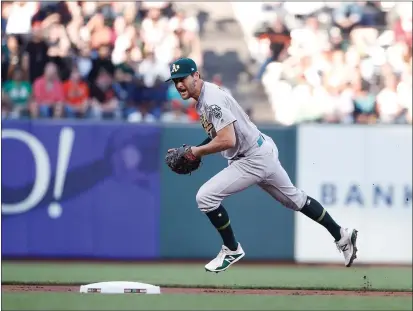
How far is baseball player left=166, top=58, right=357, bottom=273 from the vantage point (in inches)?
275

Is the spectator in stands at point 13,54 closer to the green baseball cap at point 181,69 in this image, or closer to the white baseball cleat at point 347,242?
the green baseball cap at point 181,69

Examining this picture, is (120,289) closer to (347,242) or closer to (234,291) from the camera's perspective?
(234,291)

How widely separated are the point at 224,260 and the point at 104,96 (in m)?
5.80

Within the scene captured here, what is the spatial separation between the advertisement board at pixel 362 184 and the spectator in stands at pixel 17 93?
12.8 feet

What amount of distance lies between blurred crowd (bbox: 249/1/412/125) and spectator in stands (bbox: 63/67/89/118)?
294cm

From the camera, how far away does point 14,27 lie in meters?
13.2

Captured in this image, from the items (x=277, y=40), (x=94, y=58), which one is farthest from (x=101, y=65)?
(x=277, y=40)

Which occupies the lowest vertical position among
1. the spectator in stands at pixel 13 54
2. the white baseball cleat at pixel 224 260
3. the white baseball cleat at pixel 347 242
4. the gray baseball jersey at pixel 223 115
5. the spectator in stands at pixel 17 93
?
the white baseball cleat at pixel 224 260

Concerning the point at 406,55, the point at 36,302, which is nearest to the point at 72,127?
the point at 36,302

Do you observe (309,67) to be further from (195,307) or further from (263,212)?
(195,307)

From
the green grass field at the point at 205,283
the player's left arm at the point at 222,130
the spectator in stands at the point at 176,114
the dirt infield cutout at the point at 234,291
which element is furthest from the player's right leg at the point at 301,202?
the spectator in stands at the point at 176,114

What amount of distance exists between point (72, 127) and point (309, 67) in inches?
162

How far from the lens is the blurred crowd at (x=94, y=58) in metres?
12.4

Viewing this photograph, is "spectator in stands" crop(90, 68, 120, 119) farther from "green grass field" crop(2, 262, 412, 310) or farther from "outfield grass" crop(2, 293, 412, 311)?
"outfield grass" crop(2, 293, 412, 311)
